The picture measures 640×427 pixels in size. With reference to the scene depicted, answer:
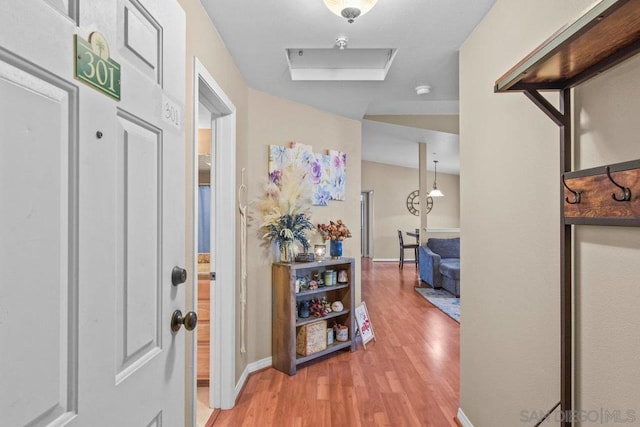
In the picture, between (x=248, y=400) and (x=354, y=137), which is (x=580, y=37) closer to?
(x=248, y=400)

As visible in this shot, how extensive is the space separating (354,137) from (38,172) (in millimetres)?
3451

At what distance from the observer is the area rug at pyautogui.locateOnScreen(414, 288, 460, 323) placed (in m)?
4.62

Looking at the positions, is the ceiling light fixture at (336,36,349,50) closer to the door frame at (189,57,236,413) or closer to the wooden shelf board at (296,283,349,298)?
the door frame at (189,57,236,413)

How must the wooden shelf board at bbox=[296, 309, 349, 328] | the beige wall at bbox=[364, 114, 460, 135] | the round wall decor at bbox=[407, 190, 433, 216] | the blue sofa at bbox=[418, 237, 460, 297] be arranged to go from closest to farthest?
the wooden shelf board at bbox=[296, 309, 349, 328]
the beige wall at bbox=[364, 114, 460, 135]
the blue sofa at bbox=[418, 237, 460, 297]
the round wall decor at bbox=[407, 190, 433, 216]

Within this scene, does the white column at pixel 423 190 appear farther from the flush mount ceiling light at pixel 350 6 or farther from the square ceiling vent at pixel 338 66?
the flush mount ceiling light at pixel 350 6

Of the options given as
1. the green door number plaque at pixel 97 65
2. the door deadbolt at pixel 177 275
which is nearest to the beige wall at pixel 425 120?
the door deadbolt at pixel 177 275

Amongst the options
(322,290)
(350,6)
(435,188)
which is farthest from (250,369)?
(435,188)

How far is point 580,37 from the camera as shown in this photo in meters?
0.89

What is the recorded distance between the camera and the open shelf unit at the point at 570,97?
0.86 meters

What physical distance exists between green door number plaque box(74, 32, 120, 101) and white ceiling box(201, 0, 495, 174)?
1237mm

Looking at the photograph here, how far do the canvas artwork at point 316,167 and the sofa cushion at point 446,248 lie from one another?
3.50 meters

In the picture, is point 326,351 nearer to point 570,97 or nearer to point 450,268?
point 570,97

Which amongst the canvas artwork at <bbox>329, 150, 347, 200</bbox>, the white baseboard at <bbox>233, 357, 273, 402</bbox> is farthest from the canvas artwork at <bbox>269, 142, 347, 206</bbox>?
the white baseboard at <bbox>233, 357, 273, 402</bbox>

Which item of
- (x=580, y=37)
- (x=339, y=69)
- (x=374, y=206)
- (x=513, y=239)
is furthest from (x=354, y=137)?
(x=374, y=206)
